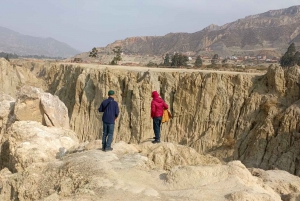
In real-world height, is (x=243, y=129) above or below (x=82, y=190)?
below

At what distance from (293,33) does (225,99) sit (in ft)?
417

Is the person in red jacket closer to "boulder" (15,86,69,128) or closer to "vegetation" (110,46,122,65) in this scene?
"boulder" (15,86,69,128)

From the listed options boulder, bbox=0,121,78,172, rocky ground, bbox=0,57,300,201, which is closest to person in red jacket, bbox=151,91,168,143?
rocky ground, bbox=0,57,300,201

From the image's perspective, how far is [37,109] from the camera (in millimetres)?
11531

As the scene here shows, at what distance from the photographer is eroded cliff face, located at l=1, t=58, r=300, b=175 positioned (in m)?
16.8

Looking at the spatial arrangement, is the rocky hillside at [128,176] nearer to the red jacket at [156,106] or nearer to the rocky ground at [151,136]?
the rocky ground at [151,136]

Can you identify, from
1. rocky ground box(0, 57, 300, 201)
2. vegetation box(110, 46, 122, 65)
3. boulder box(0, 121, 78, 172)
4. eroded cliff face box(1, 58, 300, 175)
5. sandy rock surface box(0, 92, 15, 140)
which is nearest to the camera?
rocky ground box(0, 57, 300, 201)

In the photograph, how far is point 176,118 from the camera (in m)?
21.2

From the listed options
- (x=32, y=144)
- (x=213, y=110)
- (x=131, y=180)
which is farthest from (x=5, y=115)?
(x=213, y=110)

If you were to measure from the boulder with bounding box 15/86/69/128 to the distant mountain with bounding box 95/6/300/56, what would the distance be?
8782 cm

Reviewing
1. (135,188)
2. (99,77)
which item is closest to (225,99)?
(99,77)

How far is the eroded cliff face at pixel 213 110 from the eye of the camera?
16.8 m

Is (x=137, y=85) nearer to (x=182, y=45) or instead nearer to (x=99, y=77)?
(x=99, y=77)

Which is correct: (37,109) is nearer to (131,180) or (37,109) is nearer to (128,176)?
(128,176)
